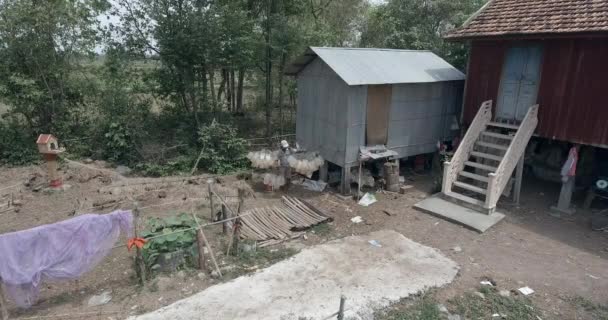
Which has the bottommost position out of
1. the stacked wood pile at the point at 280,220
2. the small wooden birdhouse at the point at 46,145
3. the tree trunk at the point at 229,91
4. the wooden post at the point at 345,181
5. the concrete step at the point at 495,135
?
the stacked wood pile at the point at 280,220

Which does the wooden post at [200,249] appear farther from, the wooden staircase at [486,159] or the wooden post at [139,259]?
the wooden staircase at [486,159]

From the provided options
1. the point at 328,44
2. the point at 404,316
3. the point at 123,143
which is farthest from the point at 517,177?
the point at 123,143

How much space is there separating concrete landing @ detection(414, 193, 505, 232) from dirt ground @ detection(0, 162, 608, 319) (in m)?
0.16

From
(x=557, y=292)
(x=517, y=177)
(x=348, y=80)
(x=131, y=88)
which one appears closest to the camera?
(x=557, y=292)

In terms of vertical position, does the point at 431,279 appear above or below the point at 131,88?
below

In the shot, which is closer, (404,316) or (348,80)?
(404,316)

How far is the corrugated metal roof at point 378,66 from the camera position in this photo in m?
10.3

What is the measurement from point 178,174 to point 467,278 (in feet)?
30.5

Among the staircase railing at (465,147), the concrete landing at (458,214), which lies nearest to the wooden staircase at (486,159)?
the staircase railing at (465,147)

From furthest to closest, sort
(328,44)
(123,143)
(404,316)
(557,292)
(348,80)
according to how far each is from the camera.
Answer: (328,44) < (123,143) < (348,80) < (557,292) < (404,316)

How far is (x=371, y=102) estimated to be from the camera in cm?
1077

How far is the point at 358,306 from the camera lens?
608 cm

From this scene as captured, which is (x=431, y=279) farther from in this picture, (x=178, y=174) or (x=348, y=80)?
(x=178, y=174)

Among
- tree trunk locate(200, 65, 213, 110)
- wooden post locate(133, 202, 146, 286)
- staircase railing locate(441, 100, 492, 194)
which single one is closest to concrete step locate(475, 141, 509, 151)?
staircase railing locate(441, 100, 492, 194)
